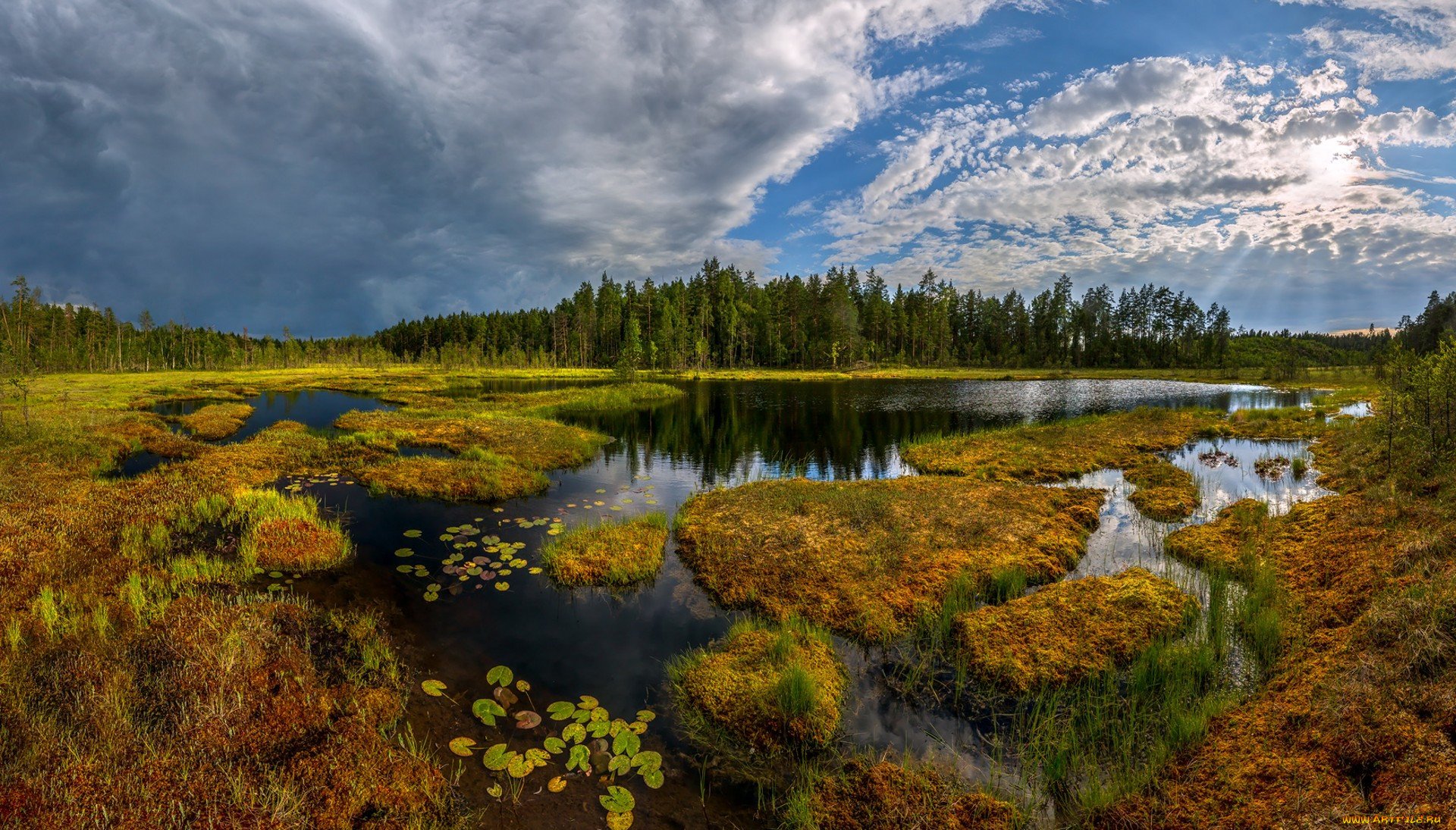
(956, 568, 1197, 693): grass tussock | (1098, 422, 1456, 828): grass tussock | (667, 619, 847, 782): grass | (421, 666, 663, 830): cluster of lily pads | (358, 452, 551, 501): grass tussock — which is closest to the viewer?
(1098, 422, 1456, 828): grass tussock

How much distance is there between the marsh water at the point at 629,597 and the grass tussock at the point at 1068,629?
4.73 ft

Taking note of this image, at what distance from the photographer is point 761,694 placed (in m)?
7.63

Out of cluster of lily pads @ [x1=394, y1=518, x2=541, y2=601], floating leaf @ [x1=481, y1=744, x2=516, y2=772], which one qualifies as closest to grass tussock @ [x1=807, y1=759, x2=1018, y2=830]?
floating leaf @ [x1=481, y1=744, x2=516, y2=772]

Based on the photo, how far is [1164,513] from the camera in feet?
52.4

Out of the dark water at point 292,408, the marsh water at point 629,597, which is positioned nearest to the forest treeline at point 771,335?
the dark water at point 292,408

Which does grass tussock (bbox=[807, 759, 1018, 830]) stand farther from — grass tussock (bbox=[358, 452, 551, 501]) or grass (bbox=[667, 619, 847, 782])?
grass tussock (bbox=[358, 452, 551, 501])

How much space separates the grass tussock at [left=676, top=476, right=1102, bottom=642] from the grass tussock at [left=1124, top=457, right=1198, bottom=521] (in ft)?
5.03

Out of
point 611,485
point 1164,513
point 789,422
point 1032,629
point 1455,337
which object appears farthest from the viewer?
point 789,422

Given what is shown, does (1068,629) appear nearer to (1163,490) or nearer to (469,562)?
(1163,490)

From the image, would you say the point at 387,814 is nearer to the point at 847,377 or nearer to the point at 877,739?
the point at 877,739

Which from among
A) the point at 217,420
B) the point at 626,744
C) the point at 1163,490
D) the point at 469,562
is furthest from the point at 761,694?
the point at 217,420

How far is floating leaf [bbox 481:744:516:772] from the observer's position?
6.57 meters

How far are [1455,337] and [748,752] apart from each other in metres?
23.0

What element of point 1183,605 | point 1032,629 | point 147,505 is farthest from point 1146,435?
point 147,505
